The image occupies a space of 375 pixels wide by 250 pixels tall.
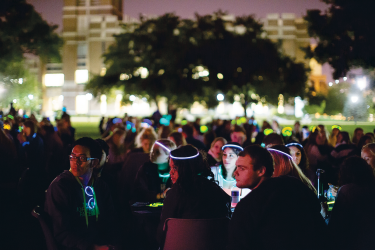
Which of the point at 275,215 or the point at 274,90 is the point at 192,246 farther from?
the point at 274,90

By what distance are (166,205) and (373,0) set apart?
15045mm

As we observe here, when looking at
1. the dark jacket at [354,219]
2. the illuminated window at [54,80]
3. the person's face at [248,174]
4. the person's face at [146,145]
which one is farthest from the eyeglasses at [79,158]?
the illuminated window at [54,80]

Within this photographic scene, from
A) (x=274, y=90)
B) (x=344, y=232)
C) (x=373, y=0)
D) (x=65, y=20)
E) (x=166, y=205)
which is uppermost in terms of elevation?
(x=65, y=20)

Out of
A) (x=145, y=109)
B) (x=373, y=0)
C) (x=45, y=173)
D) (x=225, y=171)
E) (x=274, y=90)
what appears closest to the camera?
(x=225, y=171)

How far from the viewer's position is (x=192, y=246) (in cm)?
312

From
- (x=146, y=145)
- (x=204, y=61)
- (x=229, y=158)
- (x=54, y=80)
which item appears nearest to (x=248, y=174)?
(x=229, y=158)

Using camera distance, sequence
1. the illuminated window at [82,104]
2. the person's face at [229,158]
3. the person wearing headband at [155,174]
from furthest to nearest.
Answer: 1. the illuminated window at [82,104]
2. the person's face at [229,158]
3. the person wearing headband at [155,174]

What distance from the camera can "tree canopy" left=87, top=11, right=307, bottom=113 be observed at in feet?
95.5

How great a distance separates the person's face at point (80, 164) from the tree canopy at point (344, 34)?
1517 centimetres

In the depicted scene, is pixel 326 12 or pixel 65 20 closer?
pixel 326 12

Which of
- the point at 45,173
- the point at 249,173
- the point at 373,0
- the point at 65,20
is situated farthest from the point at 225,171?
the point at 65,20

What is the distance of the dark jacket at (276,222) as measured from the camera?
235 cm

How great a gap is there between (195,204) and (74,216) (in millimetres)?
1066

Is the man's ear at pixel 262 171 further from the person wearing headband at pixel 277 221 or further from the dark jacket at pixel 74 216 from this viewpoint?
the dark jacket at pixel 74 216
